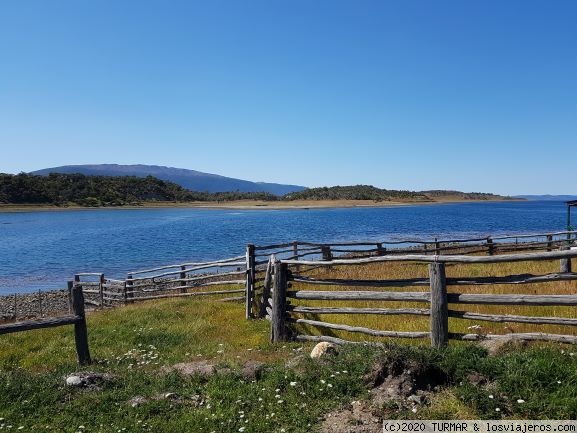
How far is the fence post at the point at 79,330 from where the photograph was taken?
9.23m

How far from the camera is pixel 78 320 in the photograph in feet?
30.5

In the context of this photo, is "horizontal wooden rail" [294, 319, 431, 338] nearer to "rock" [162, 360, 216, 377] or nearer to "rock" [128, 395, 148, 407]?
"rock" [162, 360, 216, 377]

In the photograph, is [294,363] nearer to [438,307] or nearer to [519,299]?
[438,307]

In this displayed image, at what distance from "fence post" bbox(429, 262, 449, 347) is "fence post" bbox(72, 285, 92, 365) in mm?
6452

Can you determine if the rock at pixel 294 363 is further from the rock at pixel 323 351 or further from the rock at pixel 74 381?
the rock at pixel 74 381

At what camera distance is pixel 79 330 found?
923cm

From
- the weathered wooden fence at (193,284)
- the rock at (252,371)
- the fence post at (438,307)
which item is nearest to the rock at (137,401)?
the rock at (252,371)

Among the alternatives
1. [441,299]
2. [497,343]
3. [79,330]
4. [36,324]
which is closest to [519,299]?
[497,343]

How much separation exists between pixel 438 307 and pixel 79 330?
6.72 metres

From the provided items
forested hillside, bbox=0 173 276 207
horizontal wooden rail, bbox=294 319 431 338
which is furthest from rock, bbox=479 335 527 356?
forested hillside, bbox=0 173 276 207

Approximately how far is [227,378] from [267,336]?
13.6ft

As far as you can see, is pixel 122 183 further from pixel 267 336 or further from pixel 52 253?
pixel 267 336

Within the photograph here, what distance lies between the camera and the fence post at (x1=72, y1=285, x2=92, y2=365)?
30.3 ft

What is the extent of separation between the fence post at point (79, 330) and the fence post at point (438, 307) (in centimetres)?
645
